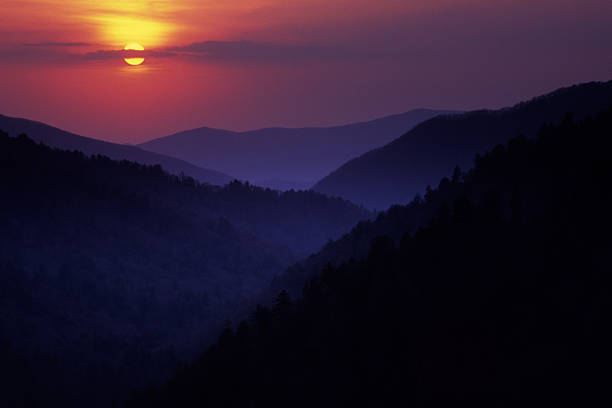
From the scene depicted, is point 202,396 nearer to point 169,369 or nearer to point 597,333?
point 597,333

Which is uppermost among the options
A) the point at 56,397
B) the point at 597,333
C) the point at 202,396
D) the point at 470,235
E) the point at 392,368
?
the point at 470,235

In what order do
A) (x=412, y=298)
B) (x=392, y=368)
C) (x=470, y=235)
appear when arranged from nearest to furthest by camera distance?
1. (x=392, y=368)
2. (x=412, y=298)
3. (x=470, y=235)

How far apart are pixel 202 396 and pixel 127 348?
4322 inches

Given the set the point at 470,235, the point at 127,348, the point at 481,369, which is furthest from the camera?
the point at 127,348

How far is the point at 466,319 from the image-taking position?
69312mm

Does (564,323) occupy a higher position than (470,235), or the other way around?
(470,235)

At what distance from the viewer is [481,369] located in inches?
2397

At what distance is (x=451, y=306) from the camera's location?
240ft

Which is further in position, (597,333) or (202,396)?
(202,396)

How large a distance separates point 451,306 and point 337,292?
24.5 meters

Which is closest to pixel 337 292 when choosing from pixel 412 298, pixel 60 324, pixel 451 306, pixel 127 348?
pixel 412 298

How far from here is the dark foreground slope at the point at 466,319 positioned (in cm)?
5834

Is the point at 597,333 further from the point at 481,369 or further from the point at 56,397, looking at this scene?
the point at 56,397

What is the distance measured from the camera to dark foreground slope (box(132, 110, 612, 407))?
191 ft
